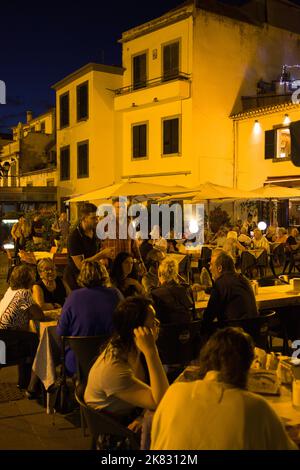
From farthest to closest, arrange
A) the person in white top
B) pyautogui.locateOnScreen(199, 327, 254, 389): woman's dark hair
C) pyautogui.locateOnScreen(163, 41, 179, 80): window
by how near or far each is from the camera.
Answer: pyautogui.locateOnScreen(163, 41, 179, 80): window
pyautogui.locateOnScreen(199, 327, 254, 389): woman's dark hair
the person in white top

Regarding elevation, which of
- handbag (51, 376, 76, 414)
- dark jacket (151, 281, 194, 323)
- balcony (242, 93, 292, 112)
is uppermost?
balcony (242, 93, 292, 112)

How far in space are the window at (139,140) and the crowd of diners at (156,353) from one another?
16816 millimetres

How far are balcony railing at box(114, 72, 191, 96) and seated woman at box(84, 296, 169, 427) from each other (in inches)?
718

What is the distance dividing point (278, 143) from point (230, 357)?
18.2m

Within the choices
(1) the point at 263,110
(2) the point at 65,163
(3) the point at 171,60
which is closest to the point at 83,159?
(2) the point at 65,163

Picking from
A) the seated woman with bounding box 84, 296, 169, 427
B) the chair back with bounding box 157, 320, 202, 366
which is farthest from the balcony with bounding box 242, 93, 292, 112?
the seated woman with bounding box 84, 296, 169, 427

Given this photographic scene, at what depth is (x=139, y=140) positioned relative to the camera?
22734 millimetres

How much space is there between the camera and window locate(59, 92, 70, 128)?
2707 centimetres

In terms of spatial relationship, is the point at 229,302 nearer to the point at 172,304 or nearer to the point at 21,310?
the point at 172,304

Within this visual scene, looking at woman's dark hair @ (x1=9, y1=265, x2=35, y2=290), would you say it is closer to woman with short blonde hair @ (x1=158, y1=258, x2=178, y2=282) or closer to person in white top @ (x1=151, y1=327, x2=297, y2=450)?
woman with short blonde hair @ (x1=158, y1=258, x2=178, y2=282)

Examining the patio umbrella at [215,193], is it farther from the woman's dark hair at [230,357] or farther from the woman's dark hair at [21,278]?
the woman's dark hair at [230,357]

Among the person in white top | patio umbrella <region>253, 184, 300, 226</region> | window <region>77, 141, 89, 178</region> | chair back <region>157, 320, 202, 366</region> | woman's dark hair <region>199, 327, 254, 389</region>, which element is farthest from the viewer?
window <region>77, 141, 89, 178</region>
